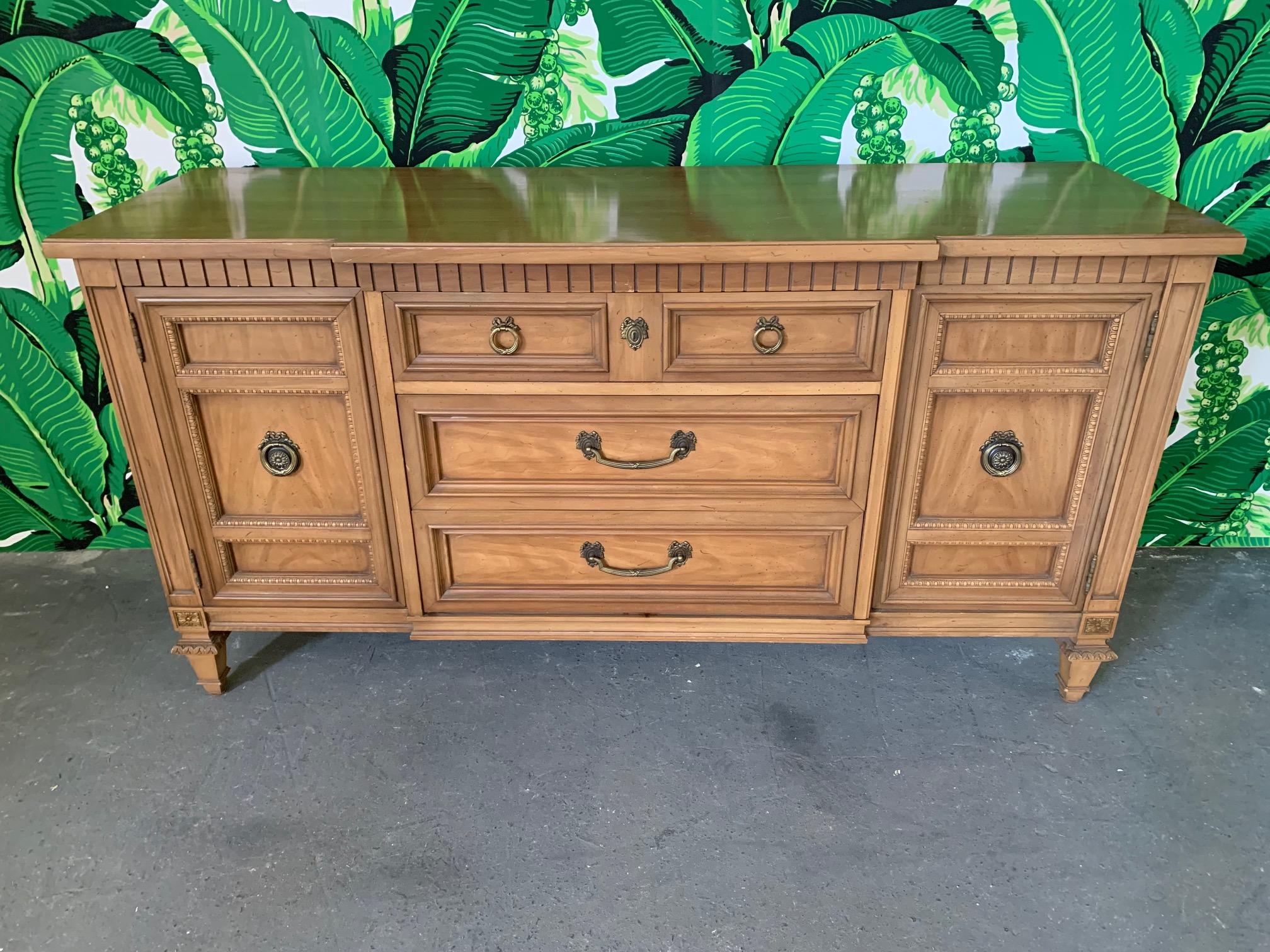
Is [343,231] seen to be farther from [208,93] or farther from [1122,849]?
[1122,849]

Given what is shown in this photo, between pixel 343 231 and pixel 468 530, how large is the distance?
58cm

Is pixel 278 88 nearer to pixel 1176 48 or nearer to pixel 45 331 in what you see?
pixel 45 331

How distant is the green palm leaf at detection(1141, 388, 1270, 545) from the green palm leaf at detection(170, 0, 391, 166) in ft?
6.73

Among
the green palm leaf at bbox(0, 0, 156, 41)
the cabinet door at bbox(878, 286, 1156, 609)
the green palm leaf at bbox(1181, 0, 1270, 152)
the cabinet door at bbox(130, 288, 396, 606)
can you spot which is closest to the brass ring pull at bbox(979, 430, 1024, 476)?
the cabinet door at bbox(878, 286, 1156, 609)

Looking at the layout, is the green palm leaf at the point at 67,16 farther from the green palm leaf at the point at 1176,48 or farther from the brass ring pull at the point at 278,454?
the green palm leaf at the point at 1176,48

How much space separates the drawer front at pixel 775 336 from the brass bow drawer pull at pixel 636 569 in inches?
13.8

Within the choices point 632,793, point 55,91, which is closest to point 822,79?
point 632,793

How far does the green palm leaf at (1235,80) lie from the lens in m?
1.86

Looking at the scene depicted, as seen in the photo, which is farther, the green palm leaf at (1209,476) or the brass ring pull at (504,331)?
the green palm leaf at (1209,476)

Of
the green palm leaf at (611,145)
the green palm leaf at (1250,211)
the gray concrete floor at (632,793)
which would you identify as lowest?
the gray concrete floor at (632,793)

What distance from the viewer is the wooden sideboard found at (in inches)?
59.1

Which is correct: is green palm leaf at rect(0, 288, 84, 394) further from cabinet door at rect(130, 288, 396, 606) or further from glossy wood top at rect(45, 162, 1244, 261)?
cabinet door at rect(130, 288, 396, 606)

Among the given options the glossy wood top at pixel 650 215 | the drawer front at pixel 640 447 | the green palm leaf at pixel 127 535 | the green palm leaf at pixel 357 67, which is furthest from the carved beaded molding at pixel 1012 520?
the green palm leaf at pixel 127 535

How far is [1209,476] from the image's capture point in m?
2.29
